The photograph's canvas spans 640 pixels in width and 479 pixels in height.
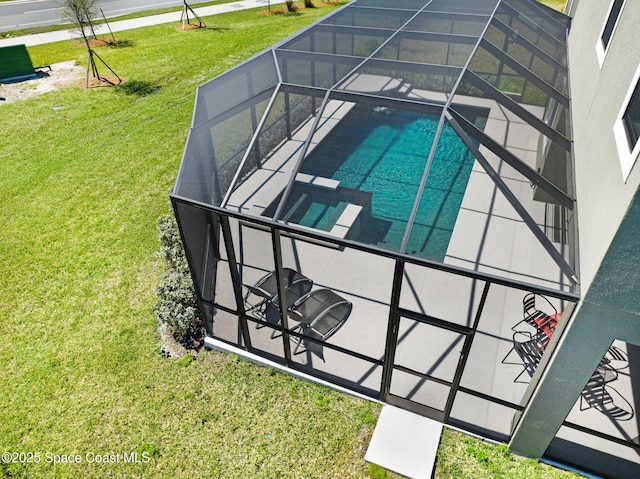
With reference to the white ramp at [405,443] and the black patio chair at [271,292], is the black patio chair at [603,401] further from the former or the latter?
the black patio chair at [271,292]

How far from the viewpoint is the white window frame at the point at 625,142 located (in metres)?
3.85

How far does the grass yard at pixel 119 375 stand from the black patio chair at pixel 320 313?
1043mm

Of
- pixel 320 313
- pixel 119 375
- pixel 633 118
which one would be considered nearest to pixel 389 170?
pixel 320 313

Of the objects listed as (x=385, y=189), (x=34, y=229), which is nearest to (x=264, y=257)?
(x=385, y=189)

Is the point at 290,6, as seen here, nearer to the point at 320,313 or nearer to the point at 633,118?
the point at 320,313

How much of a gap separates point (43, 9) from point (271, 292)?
37755 mm

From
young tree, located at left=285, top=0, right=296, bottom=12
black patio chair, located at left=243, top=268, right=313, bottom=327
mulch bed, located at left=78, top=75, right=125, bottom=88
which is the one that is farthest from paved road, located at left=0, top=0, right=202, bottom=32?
black patio chair, located at left=243, top=268, right=313, bottom=327

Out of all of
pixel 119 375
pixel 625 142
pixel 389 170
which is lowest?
pixel 119 375

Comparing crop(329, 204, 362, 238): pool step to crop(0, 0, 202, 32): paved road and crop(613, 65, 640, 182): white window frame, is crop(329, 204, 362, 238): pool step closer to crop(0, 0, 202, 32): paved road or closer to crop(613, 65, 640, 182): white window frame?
crop(613, 65, 640, 182): white window frame

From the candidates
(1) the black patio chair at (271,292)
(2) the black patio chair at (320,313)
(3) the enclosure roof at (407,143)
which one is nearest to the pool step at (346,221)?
(3) the enclosure roof at (407,143)

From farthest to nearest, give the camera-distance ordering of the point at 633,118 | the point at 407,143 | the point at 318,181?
the point at 407,143 < the point at 318,181 < the point at 633,118

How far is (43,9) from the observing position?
33.1 metres

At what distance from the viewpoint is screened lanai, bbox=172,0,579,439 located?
20.3 ft

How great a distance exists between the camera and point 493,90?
25.2ft
